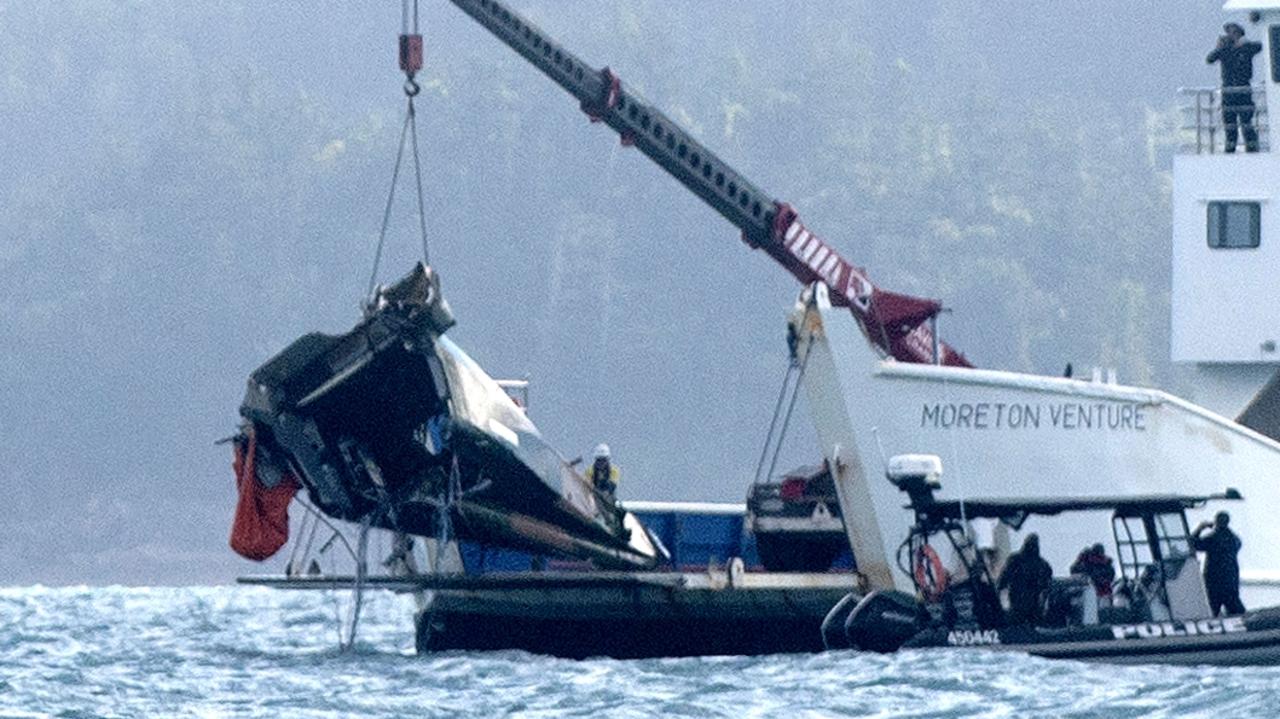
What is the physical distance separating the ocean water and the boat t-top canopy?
1.41m

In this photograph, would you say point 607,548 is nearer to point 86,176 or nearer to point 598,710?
point 598,710

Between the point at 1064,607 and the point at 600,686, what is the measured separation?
14.3ft

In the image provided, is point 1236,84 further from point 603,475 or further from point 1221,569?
point 1221,569

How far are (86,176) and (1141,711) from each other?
116 metres

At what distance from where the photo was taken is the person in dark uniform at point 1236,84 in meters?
36.8

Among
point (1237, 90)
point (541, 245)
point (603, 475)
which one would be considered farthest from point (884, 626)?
point (541, 245)

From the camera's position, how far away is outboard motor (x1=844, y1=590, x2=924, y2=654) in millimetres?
28438

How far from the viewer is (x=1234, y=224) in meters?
36.1

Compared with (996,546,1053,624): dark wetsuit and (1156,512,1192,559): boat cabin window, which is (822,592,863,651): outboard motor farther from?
(1156,512,1192,559): boat cabin window

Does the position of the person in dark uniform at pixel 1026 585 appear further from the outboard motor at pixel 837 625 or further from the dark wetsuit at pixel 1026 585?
the outboard motor at pixel 837 625

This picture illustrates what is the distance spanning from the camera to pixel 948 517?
29.0 meters

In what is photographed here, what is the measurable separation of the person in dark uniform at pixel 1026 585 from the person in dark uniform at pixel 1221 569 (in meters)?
1.34

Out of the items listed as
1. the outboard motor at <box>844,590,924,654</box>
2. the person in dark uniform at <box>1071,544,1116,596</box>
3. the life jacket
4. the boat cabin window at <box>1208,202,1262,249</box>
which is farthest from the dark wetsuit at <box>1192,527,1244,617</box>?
the life jacket

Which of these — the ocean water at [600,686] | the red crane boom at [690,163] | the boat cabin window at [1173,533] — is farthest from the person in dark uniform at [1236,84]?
the ocean water at [600,686]
